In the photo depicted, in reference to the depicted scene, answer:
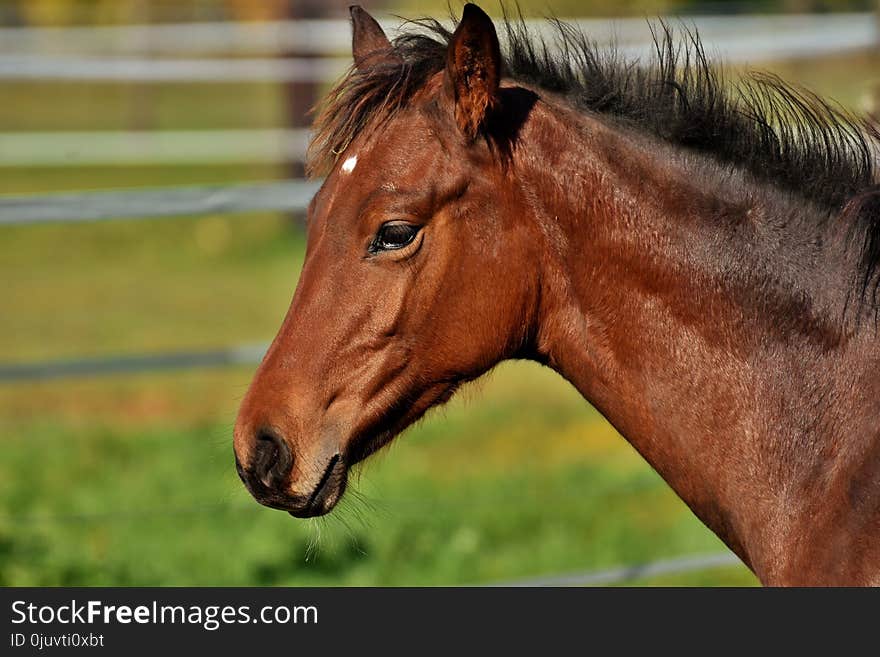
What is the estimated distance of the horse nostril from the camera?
2633 mm

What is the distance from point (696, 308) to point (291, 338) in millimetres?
896

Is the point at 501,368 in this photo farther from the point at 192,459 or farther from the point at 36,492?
the point at 36,492

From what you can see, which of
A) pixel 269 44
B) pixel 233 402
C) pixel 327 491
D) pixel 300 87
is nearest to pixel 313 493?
pixel 327 491

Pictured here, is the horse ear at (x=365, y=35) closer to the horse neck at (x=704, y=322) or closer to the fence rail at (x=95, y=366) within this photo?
the horse neck at (x=704, y=322)

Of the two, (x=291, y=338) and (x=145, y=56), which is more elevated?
(x=291, y=338)

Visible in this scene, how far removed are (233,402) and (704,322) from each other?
512 centimetres

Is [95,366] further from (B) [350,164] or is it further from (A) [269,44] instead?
(A) [269,44]

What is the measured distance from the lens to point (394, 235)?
2.65 metres

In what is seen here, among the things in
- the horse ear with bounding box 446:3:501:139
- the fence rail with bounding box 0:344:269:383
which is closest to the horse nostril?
the horse ear with bounding box 446:3:501:139

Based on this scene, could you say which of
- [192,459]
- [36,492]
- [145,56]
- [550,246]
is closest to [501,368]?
[192,459]

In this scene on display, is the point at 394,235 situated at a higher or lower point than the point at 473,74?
lower

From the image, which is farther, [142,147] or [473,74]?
[142,147]

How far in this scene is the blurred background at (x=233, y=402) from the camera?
5035 millimetres

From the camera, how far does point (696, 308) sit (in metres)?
2.65
